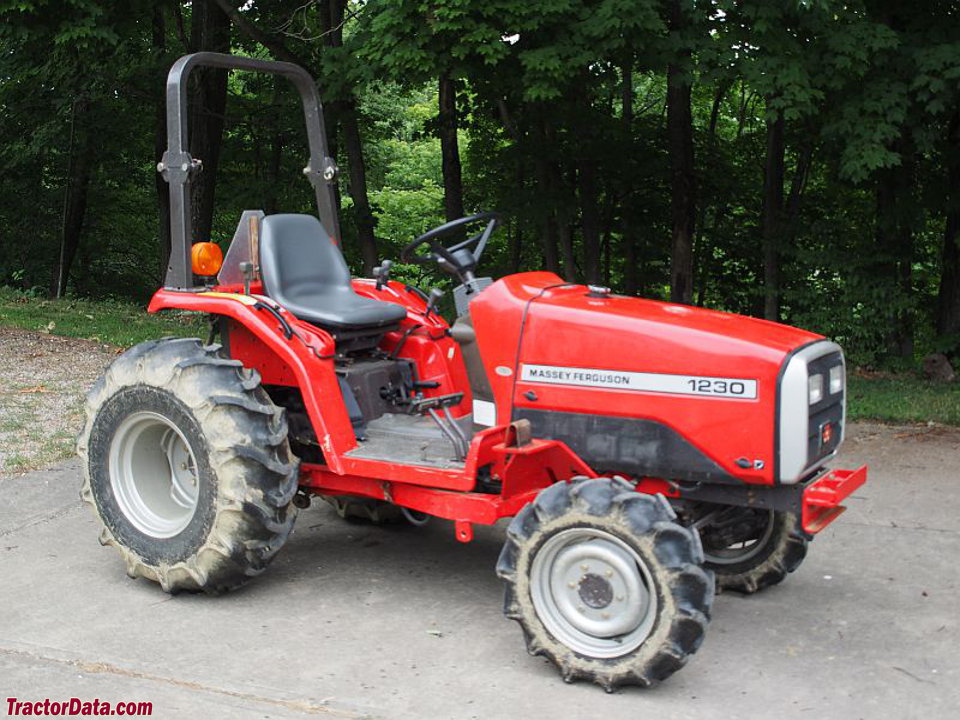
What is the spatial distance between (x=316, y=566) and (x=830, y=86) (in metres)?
6.20

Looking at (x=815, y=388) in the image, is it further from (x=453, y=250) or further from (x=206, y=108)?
(x=206, y=108)

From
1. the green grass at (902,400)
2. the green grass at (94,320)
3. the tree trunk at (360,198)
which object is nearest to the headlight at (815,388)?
the green grass at (902,400)

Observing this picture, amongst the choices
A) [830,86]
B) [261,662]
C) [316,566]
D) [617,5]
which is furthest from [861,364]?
[261,662]

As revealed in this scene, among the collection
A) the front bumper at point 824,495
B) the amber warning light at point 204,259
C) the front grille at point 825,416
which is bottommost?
the front bumper at point 824,495

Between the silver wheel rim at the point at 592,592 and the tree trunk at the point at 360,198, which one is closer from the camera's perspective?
the silver wheel rim at the point at 592,592

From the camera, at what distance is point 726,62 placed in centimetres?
968

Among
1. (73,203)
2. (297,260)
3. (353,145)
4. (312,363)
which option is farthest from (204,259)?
(73,203)

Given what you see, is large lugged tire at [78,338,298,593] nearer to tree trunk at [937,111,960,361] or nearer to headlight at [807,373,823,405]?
headlight at [807,373,823,405]

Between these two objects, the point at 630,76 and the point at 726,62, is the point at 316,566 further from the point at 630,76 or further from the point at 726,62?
the point at 630,76

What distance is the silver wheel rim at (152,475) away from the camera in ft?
17.3

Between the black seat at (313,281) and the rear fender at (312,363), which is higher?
the black seat at (313,281)

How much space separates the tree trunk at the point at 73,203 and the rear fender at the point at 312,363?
15306 mm

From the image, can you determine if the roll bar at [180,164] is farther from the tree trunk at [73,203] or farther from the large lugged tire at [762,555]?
the tree trunk at [73,203]

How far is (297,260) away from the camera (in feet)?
17.8
